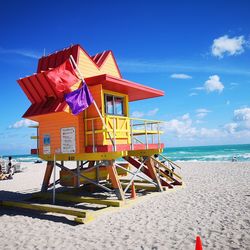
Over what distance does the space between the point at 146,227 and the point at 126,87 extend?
687 centimetres

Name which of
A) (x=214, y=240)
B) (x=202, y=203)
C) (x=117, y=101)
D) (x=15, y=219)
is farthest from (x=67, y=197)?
(x=214, y=240)

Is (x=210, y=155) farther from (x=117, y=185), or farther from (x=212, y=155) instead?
(x=117, y=185)

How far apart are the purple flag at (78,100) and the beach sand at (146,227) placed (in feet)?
14.1

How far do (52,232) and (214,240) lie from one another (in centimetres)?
498

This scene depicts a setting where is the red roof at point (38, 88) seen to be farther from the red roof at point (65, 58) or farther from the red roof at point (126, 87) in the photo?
the red roof at point (126, 87)

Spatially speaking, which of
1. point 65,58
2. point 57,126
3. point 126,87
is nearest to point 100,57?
point 65,58

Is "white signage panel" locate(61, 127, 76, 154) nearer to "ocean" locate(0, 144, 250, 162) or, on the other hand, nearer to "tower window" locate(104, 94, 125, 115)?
"tower window" locate(104, 94, 125, 115)

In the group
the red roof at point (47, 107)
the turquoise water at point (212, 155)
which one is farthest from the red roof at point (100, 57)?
the turquoise water at point (212, 155)

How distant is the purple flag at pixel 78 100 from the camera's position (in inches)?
460

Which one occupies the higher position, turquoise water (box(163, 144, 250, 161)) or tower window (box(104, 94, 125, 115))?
tower window (box(104, 94, 125, 115))

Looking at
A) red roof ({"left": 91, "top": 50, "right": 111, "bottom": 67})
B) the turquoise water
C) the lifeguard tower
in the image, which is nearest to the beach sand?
the lifeguard tower

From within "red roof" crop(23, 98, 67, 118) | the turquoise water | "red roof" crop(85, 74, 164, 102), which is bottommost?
the turquoise water

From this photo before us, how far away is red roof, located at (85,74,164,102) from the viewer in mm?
12578

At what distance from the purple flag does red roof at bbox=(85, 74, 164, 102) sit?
1051mm
